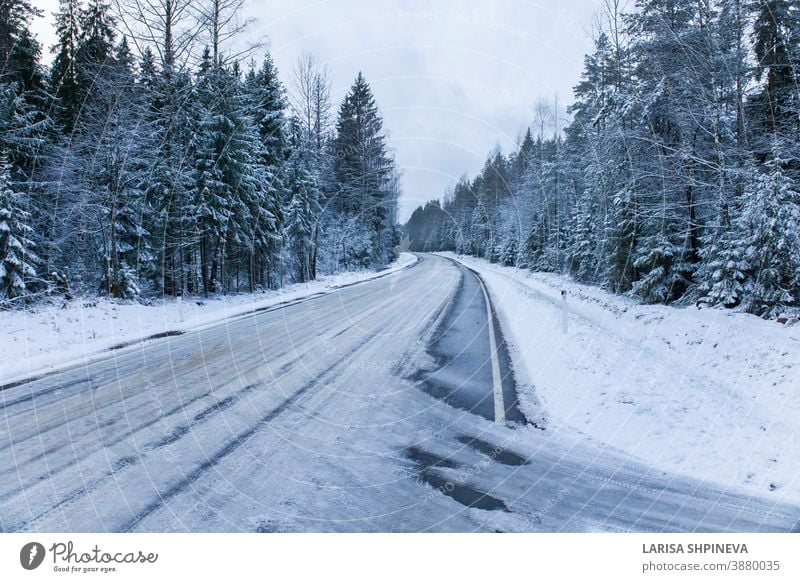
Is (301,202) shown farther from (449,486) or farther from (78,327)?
(449,486)

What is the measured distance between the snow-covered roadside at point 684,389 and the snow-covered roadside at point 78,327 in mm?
8231

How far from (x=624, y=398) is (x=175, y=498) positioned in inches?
209

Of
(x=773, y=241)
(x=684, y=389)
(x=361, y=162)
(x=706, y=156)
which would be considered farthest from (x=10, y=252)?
(x=361, y=162)

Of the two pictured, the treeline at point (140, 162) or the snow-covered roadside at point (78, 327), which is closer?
the snow-covered roadside at point (78, 327)

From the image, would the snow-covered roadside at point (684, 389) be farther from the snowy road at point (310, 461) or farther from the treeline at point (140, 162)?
the treeline at point (140, 162)

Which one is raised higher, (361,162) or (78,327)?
(361,162)

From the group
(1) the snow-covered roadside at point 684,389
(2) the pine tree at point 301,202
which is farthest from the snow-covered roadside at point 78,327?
(2) the pine tree at point 301,202

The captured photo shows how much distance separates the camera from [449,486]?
3355 mm

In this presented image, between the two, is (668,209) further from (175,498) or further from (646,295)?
(175,498)

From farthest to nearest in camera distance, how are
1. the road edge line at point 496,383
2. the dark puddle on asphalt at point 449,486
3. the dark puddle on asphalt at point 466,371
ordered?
the dark puddle on asphalt at point 466,371
the road edge line at point 496,383
the dark puddle on asphalt at point 449,486
